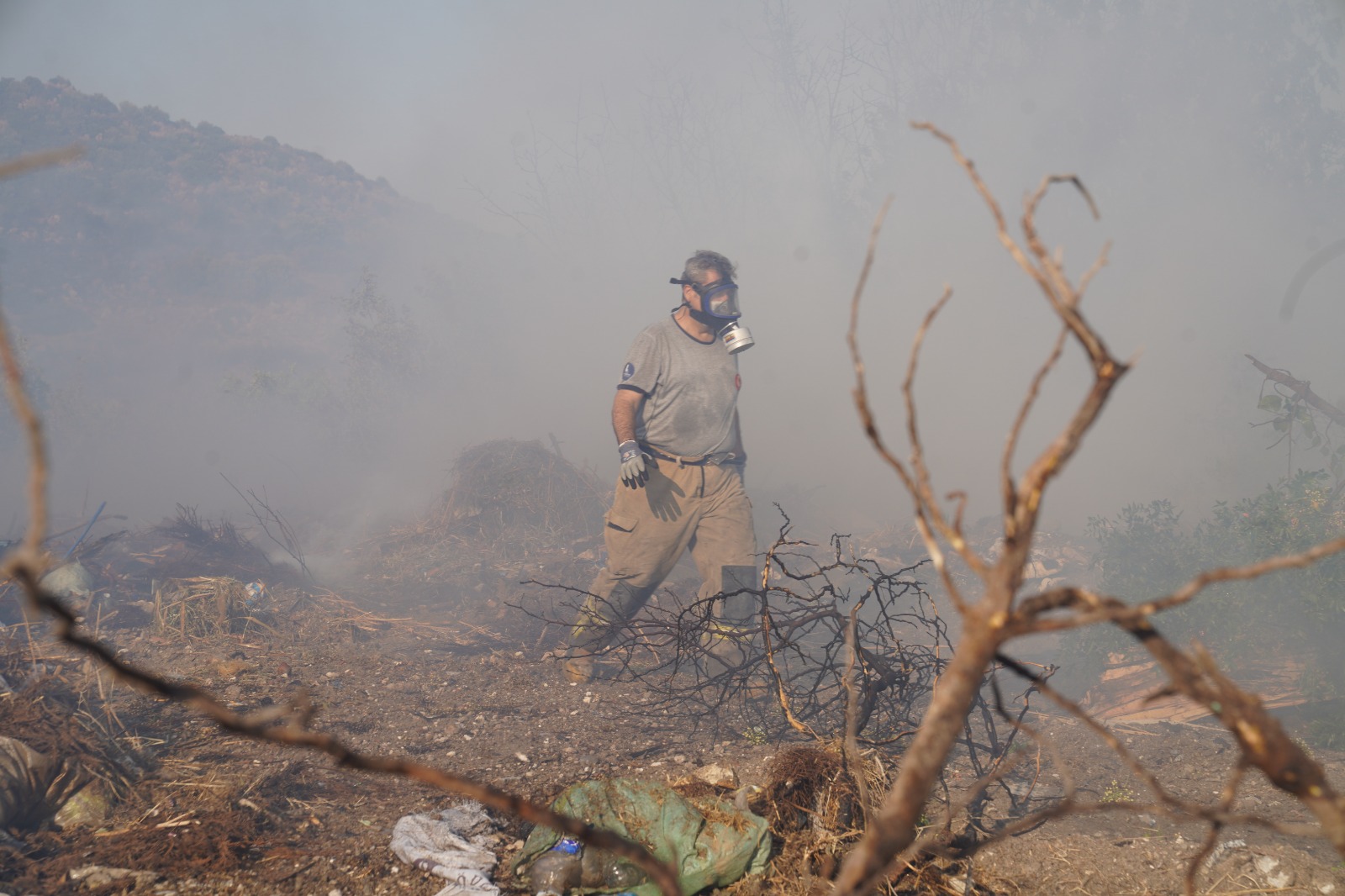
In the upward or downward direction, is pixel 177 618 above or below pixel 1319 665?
below

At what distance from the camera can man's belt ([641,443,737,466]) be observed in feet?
16.6

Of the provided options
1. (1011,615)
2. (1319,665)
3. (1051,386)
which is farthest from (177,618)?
(1051,386)

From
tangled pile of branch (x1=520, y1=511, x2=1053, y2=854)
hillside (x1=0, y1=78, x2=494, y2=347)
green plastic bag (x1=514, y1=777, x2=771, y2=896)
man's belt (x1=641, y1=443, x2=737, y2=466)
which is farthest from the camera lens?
hillside (x1=0, y1=78, x2=494, y2=347)

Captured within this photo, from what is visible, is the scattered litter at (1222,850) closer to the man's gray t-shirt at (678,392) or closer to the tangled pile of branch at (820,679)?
the tangled pile of branch at (820,679)

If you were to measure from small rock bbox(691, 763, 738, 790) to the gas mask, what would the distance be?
3064 mm

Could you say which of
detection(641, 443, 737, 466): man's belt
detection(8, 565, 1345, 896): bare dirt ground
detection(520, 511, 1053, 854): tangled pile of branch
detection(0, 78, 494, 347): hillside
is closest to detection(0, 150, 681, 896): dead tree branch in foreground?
detection(520, 511, 1053, 854): tangled pile of branch

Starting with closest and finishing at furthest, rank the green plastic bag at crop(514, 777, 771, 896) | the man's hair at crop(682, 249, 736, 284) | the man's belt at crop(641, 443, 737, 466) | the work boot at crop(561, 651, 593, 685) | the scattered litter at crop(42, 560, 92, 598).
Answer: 1. the green plastic bag at crop(514, 777, 771, 896)
2. the work boot at crop(561, 651, 593, 685)
3. the man's belt at crop(641, 443, 737, 466)
4. the man's hair at crop(682, 249, 736, 284)
5. the scattered litter at crop(42, 560, 92, 598)

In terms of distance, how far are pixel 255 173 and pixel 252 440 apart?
106 feet

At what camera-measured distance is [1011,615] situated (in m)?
0.89

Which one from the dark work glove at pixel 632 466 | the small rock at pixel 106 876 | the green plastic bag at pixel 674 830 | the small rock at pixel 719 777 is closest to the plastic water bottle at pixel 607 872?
the green plastic bag at pixel 674 830

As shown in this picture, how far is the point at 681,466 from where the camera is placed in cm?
504

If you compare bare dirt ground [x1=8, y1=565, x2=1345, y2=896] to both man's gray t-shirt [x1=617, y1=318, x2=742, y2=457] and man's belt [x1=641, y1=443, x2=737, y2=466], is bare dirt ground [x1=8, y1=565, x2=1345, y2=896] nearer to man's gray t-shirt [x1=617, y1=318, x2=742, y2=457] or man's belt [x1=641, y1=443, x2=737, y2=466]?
man's belt [x1=641, y1=443, x2=737, y2=466]

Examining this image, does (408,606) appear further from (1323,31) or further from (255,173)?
(255,173)

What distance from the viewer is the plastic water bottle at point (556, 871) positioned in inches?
85.1
